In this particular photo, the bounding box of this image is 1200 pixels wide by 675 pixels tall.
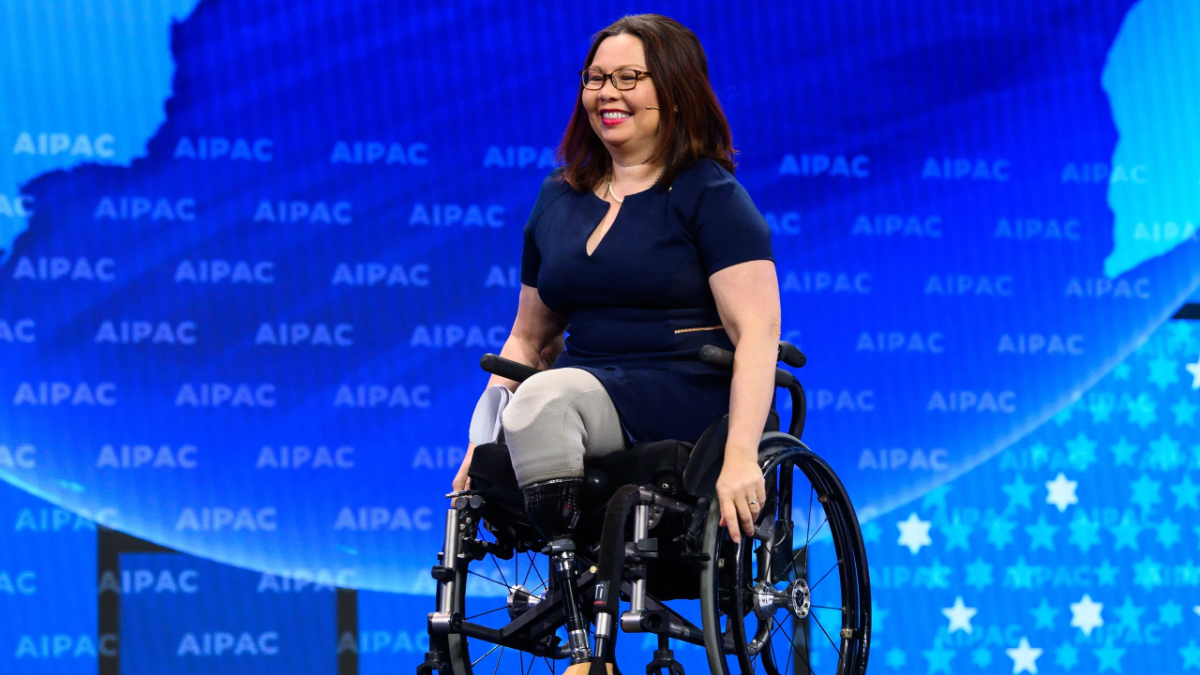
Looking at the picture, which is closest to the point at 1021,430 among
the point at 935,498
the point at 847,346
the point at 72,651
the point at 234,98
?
the point at 935,498

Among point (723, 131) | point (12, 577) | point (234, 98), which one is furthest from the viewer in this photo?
point (234, 98)

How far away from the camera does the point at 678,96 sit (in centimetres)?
213

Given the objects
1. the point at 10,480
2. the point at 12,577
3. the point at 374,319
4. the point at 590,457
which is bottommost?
the point at 590,457

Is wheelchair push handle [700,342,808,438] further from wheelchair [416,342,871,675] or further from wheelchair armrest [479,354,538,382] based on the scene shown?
wheelchair armrest [479,354,538,382]

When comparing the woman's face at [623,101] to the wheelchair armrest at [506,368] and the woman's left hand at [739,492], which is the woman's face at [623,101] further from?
the woman's left hand at [739,492]

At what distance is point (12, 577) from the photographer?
2.81 meters

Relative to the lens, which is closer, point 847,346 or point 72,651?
point 72,651

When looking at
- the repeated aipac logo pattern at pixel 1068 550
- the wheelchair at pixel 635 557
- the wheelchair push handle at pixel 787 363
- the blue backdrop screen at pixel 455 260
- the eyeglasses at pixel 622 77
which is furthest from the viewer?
the repeated aipac logo pattern at pixel 1068 550

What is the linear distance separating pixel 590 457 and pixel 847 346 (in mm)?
1389

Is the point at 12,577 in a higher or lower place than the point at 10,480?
lower

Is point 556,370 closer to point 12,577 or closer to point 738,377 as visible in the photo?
point 738,377

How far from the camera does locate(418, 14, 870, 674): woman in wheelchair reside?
6.24 feet

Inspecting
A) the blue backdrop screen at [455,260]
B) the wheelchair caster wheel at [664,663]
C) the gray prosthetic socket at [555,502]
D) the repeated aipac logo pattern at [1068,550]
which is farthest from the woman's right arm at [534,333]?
the repeated aipac logo pattern at [1068,550]

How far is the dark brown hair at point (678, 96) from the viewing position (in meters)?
2.12
